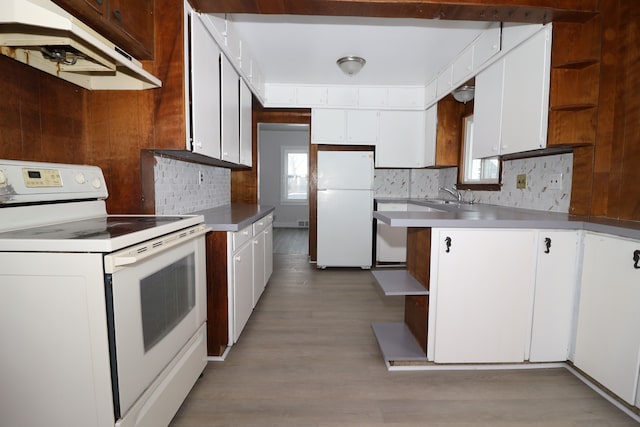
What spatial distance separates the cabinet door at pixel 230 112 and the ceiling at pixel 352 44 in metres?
0.41

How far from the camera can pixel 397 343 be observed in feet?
6.77

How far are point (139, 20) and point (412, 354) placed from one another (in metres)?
2.36

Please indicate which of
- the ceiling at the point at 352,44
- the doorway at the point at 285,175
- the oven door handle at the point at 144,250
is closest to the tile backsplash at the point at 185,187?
the oven door handle at the point at 144,250

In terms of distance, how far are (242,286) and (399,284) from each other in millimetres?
1066

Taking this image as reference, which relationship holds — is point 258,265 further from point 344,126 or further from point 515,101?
point 515,101

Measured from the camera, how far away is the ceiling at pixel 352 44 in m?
2.52

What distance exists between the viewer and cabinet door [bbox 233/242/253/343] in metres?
2.05

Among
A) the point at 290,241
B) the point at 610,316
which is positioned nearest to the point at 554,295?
the point at 610,316

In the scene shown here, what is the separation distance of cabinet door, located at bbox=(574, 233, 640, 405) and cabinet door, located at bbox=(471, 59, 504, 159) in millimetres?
1116

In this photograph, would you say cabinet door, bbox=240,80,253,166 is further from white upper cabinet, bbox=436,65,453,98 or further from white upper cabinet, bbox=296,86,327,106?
white upper cabinet, bbox=436,65,453,98

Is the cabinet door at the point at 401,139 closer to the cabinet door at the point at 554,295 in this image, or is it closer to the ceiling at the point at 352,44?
the ceiling at the point at 352,44

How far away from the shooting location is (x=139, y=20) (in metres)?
1.56

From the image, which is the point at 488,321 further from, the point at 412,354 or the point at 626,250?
the point at 626,250

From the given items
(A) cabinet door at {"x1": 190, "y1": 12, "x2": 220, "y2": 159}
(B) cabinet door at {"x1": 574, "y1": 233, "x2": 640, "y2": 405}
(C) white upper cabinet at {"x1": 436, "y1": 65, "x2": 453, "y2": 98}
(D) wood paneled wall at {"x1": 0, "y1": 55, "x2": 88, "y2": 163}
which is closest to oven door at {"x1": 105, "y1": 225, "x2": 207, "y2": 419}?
(A) cabinet door at {"x1": 190, "y1": 12, "x2": 220, "y2": 159}
